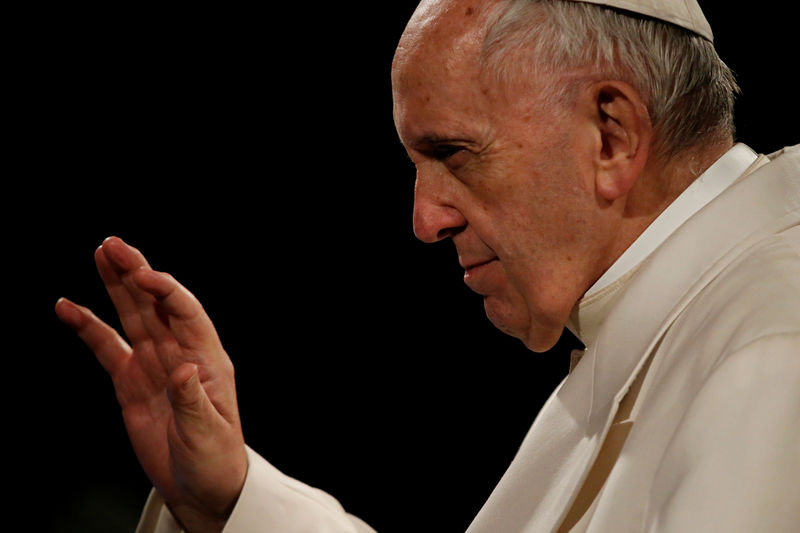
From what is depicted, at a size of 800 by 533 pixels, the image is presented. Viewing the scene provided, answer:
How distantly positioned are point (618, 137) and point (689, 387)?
1.64ft

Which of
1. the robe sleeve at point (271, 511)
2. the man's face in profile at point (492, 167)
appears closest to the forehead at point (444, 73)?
the man's face in profile at point (492, 167)

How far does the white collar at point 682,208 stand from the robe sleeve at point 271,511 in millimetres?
877

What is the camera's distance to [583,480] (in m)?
1.62

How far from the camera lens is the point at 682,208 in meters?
1.75

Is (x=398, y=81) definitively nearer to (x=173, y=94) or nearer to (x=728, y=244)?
(x=728, y=244)

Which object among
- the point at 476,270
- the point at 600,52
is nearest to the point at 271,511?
the point at 476,270

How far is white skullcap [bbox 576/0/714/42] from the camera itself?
1766 mm

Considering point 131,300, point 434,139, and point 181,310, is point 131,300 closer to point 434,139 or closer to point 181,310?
point 181,310

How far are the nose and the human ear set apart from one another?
26 cm

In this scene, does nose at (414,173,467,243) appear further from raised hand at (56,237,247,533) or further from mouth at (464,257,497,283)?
raised hand at (56,237,247,533)

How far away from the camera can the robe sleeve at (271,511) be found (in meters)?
2.21

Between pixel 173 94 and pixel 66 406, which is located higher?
pixel 173 94

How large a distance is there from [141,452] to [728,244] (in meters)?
1.33

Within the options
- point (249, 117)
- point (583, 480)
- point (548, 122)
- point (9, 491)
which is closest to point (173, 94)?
point (249, 117)
